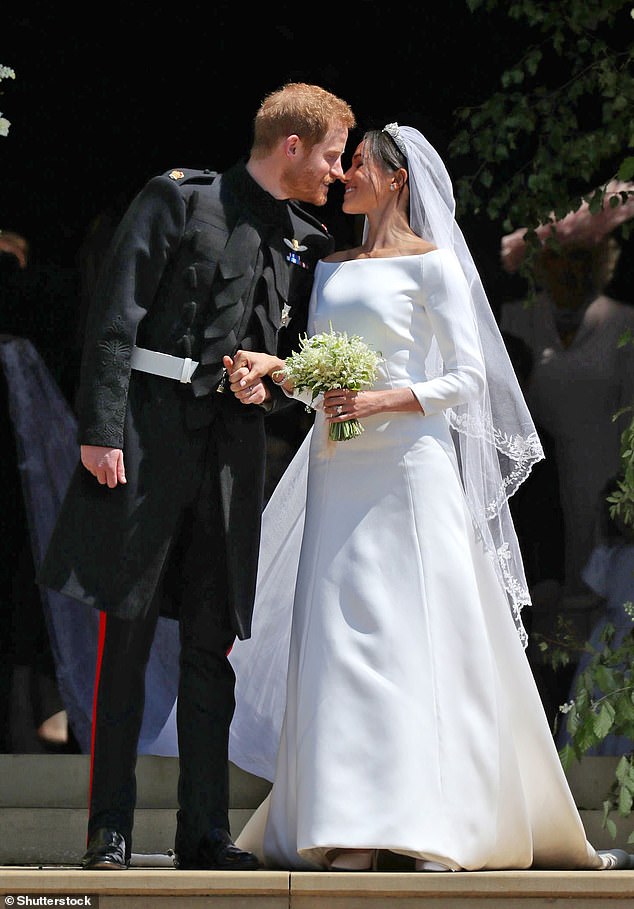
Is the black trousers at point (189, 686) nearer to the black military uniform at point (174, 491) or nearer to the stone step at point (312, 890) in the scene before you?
the black military uniform at point (174, 491)

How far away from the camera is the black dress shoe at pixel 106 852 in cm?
301

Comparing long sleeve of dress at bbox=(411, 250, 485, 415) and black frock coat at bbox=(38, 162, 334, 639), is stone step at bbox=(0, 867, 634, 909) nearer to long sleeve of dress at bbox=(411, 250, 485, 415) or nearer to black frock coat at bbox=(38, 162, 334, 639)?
black frock coat at bbox=(38, 162, 334, 639)

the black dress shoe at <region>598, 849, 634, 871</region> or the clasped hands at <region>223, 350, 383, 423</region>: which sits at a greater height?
the clasped hands at <region>223, 350, 383, 423</region>

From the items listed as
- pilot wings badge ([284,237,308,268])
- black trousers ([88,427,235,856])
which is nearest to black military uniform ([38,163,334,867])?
black trousers ([88,427,235,856])

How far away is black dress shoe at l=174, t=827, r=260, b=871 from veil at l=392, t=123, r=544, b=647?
0.93 m

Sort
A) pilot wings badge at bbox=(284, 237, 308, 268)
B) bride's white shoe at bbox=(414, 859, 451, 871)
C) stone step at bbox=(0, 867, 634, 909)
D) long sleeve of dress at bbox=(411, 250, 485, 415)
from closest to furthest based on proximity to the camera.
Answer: stone step at bbox=(0, 867, 634, 909) → bride's white shoe at bbox=(414, 859, 451, 871) → long sleeve of dress at bbox=(411, 250, 485, 415) → pilot wings badge at bbox=(284, 237, 308, 268)

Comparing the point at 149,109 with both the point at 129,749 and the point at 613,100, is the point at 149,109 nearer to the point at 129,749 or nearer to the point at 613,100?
the point at 613,100

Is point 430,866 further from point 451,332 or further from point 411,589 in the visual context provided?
point 451,332

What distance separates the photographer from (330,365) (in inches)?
123

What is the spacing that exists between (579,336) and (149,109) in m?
1.84

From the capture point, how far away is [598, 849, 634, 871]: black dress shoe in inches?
→ 147

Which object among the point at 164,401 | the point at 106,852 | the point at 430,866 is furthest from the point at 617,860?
the point at 164,401

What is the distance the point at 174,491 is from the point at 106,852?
2.75 feet

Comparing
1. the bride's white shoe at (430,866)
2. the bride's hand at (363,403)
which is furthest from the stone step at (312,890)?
the bride's hand at (363,403)
